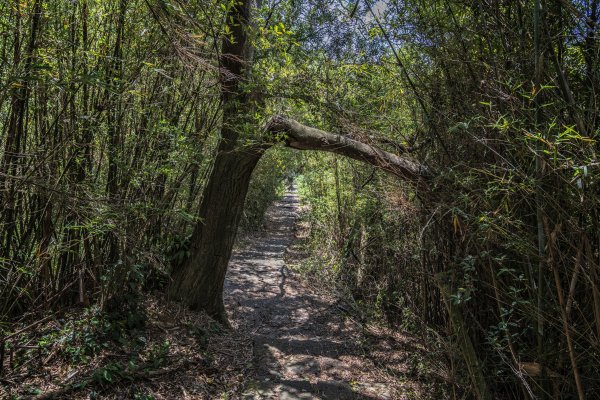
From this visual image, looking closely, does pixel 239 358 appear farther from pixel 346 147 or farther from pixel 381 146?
pixel 381 146

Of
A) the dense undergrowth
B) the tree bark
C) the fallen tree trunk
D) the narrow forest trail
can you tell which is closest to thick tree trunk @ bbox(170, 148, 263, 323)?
the tree bark

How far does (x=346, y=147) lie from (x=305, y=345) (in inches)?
89.1

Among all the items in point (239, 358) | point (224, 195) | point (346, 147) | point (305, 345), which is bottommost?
point (305, 345)

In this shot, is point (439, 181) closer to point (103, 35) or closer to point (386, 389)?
point (386, 389)

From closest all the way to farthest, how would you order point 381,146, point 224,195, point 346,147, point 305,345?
point 381,146, point 346,147, point 224,195, point 305,345

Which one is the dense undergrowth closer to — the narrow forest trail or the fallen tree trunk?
the fallen tree trunk

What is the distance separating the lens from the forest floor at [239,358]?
2.37 metres

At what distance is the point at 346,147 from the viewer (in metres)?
3.39

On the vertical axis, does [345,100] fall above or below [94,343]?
above

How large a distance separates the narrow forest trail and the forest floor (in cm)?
1

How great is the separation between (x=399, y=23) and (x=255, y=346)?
328 cm

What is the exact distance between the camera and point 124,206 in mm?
2305

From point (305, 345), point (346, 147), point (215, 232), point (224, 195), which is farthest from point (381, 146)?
point (305, 345)

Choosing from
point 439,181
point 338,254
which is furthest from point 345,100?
point 338,254
